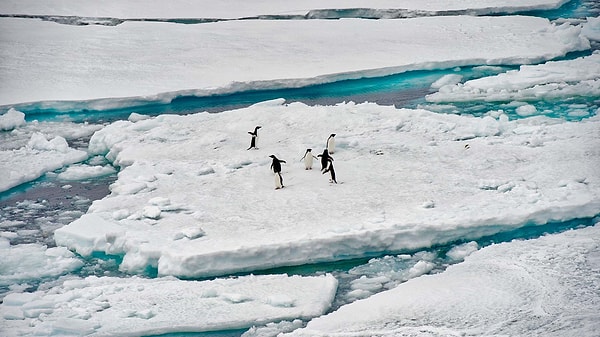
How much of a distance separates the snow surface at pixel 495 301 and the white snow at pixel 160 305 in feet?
1.50

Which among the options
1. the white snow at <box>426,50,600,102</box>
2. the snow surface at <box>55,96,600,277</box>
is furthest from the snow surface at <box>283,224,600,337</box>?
the white snow at <box>426,50,600,102</box>

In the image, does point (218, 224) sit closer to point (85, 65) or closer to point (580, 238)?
point (580, 238)

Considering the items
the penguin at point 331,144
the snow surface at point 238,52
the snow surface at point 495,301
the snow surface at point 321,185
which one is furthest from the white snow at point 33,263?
the snow surface at point 238,52

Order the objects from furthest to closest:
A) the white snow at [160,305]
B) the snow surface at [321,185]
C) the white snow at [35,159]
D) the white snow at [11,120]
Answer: the white snow at [11,120] → the white snow at [35,159] → the snow surface at [321,185] → the white snow at [160,305]

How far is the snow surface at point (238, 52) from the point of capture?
14.2 meters

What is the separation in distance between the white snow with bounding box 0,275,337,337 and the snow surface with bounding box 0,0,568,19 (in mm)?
12223

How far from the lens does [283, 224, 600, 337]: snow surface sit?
673 centimetres

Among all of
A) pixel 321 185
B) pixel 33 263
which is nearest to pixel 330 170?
pixel 321 185

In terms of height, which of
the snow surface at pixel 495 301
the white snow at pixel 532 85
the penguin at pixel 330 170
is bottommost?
the snow surface at pixel 495 301

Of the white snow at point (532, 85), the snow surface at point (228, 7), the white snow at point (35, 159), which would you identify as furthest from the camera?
the snow surface at point (228, 7)

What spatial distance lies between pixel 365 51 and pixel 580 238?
26.5ft

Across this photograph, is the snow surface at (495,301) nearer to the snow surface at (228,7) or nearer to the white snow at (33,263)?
the white snow at (33,263)

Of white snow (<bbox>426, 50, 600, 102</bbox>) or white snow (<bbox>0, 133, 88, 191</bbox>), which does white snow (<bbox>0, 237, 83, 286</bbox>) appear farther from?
white snow (<bbox>426, 50, 600, 102</bbox>)

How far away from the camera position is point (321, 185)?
970 centimetres
